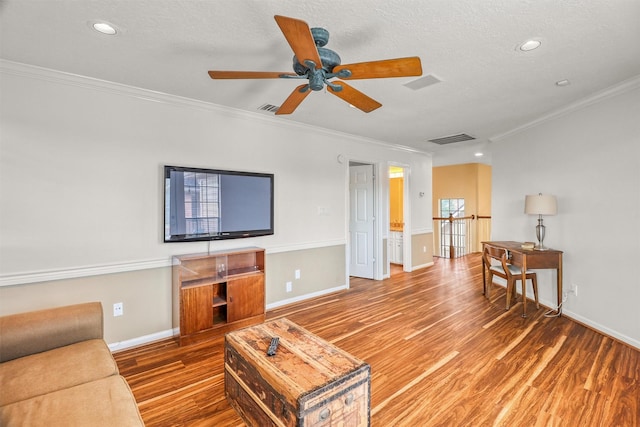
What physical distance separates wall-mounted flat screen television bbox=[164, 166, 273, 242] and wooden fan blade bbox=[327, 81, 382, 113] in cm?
172

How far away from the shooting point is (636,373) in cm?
229

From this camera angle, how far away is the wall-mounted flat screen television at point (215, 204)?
117 inches

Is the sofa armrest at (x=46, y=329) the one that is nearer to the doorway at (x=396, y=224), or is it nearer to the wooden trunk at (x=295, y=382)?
the wooden trunk at (x=295, y=382)

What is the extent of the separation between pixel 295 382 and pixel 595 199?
361 cm

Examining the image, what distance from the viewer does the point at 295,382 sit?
145cm

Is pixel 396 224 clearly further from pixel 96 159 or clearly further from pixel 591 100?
pixel 96 159

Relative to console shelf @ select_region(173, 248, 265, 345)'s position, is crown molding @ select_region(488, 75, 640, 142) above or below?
above

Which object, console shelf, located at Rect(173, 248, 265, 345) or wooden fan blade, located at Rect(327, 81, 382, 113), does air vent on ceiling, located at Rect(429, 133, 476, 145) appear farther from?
console shelf, located at Rect(173, 248, 265, 345)

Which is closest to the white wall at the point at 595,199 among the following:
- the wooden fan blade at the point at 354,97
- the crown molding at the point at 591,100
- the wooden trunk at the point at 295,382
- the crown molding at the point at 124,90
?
the crown molding at the point at 591,100

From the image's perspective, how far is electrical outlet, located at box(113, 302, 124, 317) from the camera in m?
2.74

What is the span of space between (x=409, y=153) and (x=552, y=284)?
3109mm

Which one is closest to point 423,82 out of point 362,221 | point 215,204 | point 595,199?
point 595,199

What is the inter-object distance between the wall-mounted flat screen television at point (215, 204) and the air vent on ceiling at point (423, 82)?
187 centimetres

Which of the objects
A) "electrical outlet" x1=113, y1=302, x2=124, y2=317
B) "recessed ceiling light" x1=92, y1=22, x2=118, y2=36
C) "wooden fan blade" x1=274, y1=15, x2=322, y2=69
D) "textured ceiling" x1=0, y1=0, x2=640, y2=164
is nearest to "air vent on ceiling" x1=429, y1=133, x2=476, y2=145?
"textured ceiling" x1=0, y1=0, x2=640, y2=164
